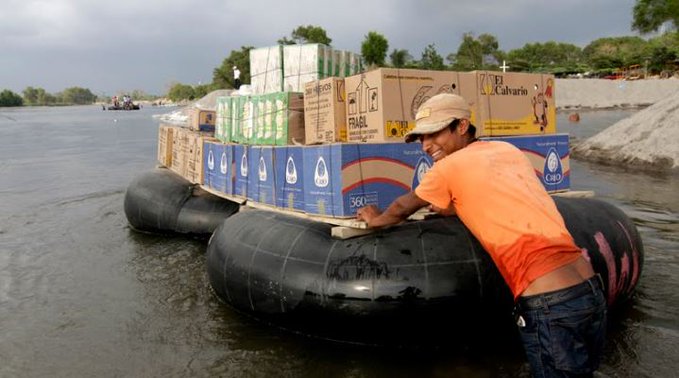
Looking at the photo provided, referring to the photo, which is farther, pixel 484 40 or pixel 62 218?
pixel 484 40

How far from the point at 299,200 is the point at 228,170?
8.15ft

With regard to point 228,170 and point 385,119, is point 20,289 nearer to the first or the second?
point 228,170

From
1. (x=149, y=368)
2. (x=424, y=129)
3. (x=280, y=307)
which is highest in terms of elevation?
(x=424, y=129)

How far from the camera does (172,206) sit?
1057 centimetres

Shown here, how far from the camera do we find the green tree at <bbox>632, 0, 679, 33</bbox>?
7406 cm

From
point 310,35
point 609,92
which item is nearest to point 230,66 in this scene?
point 310,35

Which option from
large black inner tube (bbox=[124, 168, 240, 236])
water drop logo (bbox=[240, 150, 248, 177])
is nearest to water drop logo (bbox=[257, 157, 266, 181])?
water drop logo (bbox=[240, 150, 248, 177])

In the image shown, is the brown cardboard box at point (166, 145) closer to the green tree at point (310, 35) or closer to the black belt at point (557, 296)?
the black belt at point (557, 296)

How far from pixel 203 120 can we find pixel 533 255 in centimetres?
967

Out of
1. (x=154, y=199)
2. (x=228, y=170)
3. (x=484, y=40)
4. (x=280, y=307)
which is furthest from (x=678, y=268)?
(x=484, y=40)

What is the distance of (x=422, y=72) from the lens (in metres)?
6.03

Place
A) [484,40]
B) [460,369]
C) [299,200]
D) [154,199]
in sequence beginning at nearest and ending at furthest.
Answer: [460,369] → [299,200] → [154,199] → [484,40]

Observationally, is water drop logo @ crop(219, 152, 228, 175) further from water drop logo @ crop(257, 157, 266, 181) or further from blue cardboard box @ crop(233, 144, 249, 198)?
water drop logo @ crop(257, 157, 266, 181)

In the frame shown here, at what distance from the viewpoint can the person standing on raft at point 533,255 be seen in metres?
2.81
